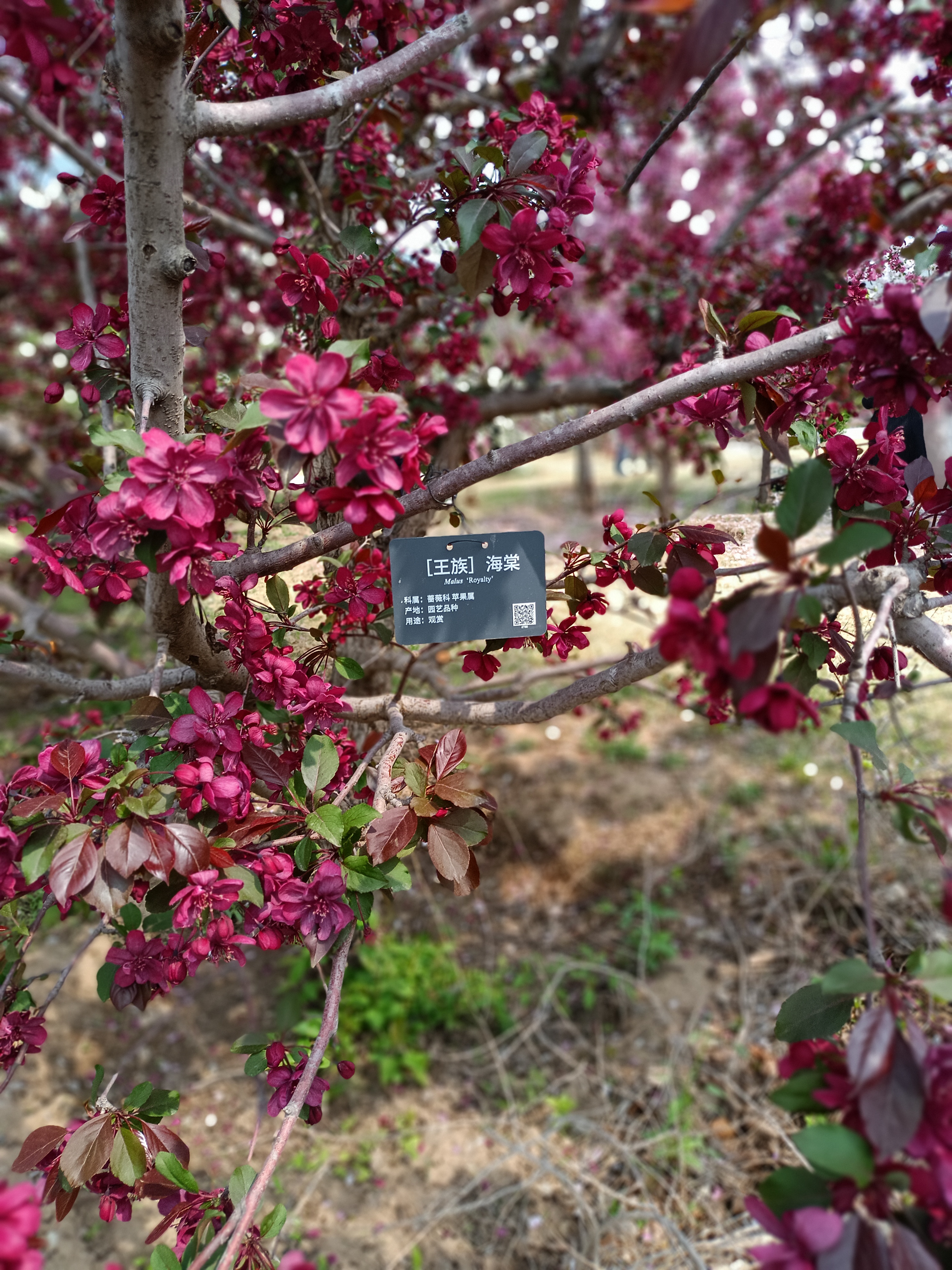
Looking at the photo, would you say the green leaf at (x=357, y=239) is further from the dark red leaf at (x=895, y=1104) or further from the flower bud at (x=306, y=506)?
the dark red leaf at (x=895, y=1104)

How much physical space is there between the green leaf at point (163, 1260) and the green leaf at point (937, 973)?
2.69 ft

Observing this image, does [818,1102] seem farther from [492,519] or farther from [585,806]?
[492,519]

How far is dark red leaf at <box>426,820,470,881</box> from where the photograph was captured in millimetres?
972

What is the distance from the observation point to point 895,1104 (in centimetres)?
62

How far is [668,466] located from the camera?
663cm

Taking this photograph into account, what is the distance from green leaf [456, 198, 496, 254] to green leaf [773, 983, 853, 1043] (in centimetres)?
102

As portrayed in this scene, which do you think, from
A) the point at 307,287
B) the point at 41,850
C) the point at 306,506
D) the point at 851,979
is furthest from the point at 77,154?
the point at 851,979

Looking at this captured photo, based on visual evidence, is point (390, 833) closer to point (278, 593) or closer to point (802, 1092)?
point (278, 593)

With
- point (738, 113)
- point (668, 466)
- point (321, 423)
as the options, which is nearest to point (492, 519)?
point (668, 466)

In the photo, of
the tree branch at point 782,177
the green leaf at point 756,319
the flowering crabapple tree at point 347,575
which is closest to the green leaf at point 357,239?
the flowering crabapple tree at point 347,575

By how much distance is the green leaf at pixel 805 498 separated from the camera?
75 cm

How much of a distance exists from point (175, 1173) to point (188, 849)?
16.7 inches

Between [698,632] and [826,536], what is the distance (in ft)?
1.55

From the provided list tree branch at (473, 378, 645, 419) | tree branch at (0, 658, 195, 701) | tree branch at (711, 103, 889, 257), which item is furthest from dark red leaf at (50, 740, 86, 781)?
tree branch at (711, 103, 889, 257)
